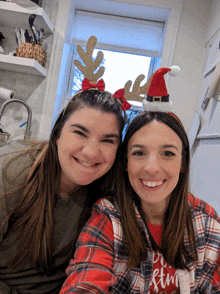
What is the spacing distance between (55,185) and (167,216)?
43 centimetres

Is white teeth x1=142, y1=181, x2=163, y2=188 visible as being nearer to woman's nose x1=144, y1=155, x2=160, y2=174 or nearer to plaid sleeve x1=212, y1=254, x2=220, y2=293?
woman's nose x1=144, y1=155, x2=160, y2=174

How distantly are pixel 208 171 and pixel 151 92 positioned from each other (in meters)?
0.91

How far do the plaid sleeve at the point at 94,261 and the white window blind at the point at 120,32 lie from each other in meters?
1.89

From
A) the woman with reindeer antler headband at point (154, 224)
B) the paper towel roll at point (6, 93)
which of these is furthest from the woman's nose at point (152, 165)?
the paper towel roll at point (6, 93)

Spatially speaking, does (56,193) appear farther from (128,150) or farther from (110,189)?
(128,150)

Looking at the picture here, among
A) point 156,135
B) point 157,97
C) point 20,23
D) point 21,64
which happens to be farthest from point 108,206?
point 20,23

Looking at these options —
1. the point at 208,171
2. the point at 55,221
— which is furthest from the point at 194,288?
the point at 208,171

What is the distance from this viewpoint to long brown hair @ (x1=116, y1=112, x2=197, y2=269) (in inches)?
31.2

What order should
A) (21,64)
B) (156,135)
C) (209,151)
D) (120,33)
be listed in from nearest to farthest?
(156,135)
(209,151)
(21,64)
(120,33)

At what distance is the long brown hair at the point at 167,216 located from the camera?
79 cm

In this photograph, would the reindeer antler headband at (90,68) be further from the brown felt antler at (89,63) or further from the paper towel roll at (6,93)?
the paper towel roll at (6,93)

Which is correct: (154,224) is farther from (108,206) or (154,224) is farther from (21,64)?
(21,64)

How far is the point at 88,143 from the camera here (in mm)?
838

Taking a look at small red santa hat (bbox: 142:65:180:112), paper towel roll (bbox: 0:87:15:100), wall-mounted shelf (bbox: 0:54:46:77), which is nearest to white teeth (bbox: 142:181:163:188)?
small red santa hat (bbox: 142:65:180:112)
